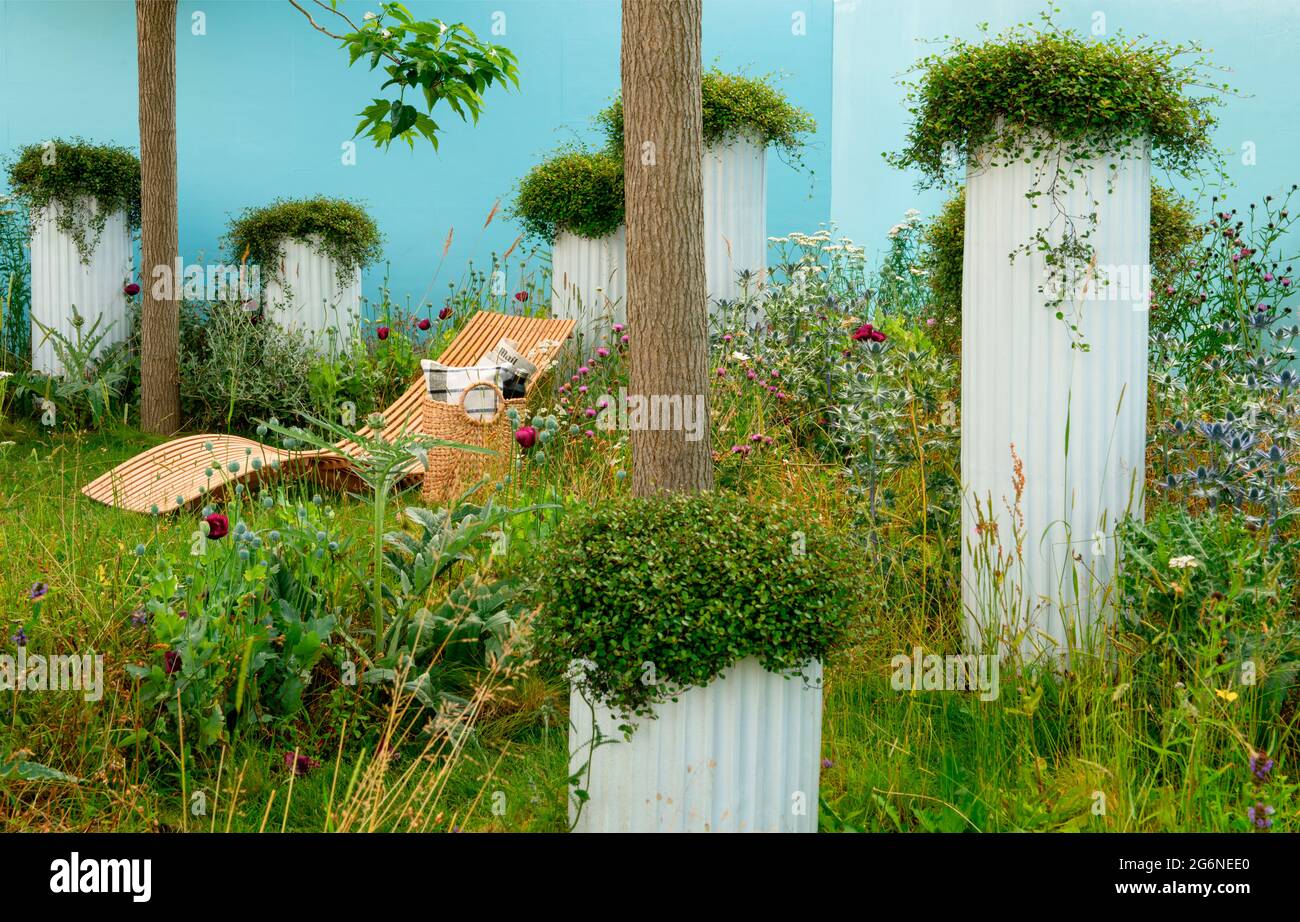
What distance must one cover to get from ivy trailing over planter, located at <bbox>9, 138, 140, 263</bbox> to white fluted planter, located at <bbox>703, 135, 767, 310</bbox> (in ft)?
13.9

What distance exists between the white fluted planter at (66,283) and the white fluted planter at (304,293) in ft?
3.49

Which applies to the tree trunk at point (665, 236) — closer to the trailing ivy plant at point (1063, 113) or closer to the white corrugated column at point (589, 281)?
the trailing ivy plant at point (1063, 113)

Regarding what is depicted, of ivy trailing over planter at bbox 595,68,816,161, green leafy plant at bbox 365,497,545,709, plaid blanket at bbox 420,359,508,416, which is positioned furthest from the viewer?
ivy trailing over planter at bbox 595,68,816,161

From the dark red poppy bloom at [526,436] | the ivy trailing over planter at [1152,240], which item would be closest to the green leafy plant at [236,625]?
the dark red poppy bloom at [526,436]

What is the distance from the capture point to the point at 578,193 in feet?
24.6

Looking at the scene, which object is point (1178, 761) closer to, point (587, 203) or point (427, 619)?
point (427, 619)

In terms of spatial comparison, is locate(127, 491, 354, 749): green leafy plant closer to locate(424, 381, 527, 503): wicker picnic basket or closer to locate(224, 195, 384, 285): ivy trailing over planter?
locate(424, 381, 527, 503): wicker picnic basket

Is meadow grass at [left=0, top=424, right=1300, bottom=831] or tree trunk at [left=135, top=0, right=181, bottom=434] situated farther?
tree trunk at [left=135, top=0, right=181, bottom=434]

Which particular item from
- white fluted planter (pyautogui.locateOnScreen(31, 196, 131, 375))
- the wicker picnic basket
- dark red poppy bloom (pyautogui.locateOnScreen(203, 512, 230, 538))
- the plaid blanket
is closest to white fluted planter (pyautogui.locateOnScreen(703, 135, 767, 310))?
the plaid blanket

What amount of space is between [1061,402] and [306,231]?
6.08 meters

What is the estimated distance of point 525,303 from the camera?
805 cm

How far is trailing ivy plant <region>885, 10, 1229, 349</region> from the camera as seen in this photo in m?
3.51

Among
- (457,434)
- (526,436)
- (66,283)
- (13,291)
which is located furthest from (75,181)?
(526,436)

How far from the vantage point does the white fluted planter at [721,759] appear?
2359 millimetres
